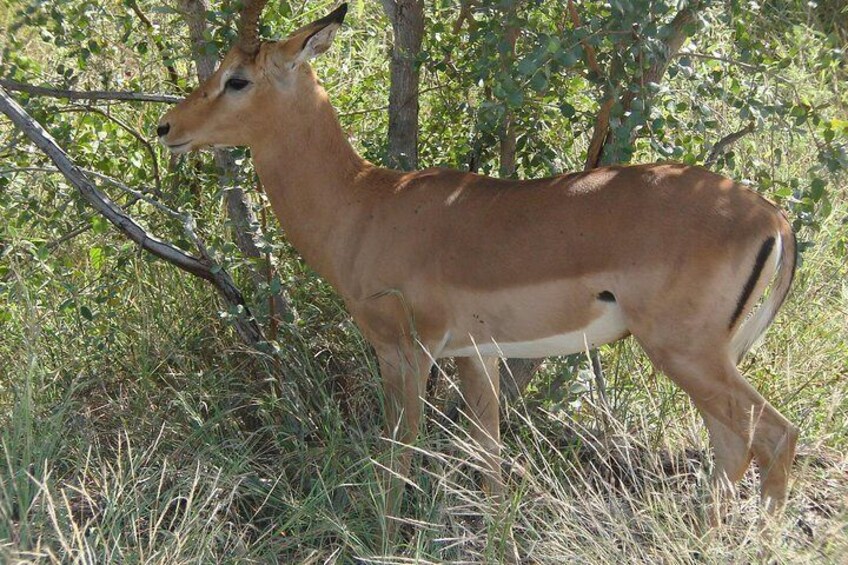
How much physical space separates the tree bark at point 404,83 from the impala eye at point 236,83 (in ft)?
2.31

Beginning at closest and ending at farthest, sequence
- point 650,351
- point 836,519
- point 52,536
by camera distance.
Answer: point 836,519
point 52,536
point 650,351

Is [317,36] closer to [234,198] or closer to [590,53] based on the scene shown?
[234,198]

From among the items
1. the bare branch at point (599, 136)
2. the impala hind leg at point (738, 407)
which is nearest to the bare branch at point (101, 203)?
the bare branch at point (599, 136)

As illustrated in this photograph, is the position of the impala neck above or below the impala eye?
below

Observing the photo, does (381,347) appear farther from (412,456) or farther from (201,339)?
(201,339)

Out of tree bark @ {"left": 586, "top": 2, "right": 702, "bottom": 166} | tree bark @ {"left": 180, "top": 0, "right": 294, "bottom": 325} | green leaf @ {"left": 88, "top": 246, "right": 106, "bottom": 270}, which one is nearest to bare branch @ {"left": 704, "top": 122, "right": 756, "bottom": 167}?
tree bark @ {"left": 586, "top": 2, "right": 702, "bottom": 166}

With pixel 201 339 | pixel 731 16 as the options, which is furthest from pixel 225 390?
pixel 731 16

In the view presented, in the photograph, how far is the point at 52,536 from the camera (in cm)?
338

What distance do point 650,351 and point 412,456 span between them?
979mm

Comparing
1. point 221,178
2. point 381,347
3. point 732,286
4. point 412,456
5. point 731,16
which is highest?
point 731,16

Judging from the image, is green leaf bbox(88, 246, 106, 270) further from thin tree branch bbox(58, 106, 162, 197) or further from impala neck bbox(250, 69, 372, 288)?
impala neck bbox(250, 69, 372, 288)

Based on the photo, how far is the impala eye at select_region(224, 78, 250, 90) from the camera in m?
4.27

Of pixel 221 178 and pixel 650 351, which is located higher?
pixel 221 178

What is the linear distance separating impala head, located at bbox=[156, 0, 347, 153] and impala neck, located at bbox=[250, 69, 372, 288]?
0.02 meters
